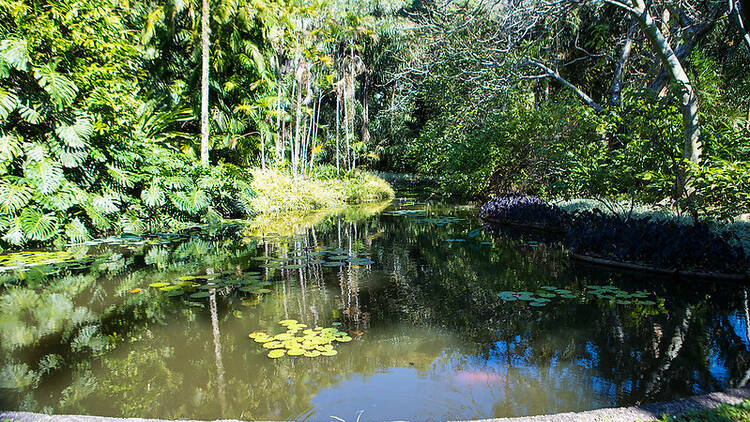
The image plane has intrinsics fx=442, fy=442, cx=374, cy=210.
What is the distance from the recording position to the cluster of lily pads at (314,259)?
22.2 ft

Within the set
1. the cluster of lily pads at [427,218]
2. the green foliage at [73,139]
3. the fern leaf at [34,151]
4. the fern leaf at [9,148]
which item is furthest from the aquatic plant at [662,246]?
the fern leaf at [9,148]

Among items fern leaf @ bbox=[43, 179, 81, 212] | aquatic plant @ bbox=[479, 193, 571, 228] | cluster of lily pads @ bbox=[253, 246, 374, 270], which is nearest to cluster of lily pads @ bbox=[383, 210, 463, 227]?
aquatic plant @ bbox=[479, 193, 571, 228]

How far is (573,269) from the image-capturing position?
6508mm

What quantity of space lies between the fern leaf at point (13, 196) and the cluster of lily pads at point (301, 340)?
5.77 meters

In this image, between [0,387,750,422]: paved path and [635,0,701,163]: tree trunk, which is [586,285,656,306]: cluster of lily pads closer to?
[0,387,750,422]: paved path

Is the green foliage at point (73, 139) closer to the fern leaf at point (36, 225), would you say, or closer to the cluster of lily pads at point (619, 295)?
the fern leaf at point (36, 225)

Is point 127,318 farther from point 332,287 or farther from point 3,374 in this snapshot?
point 332,287

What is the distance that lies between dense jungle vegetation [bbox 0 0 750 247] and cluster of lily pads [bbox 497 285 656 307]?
7.43 feet

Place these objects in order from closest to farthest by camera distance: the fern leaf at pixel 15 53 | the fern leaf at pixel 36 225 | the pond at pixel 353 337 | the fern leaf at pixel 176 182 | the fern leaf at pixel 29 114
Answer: the pond at pixel 353 337, the fern leaf at pixel 15 53, the fern leaf at pixel 36 225, the fern leaf at pixel 29 114, the fern leaf at pixel 176 182

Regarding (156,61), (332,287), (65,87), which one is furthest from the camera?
(156,61)

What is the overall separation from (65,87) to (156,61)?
26.7 feet

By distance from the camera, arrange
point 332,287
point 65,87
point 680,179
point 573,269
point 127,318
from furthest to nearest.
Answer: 1. point 65,87
2. point 680,179
3. point 573,269
4. point 332,287
5. point 127,318

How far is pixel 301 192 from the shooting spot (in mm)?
15781

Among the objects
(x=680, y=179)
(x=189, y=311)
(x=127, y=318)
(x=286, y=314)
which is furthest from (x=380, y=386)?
(x=680, y=179)
